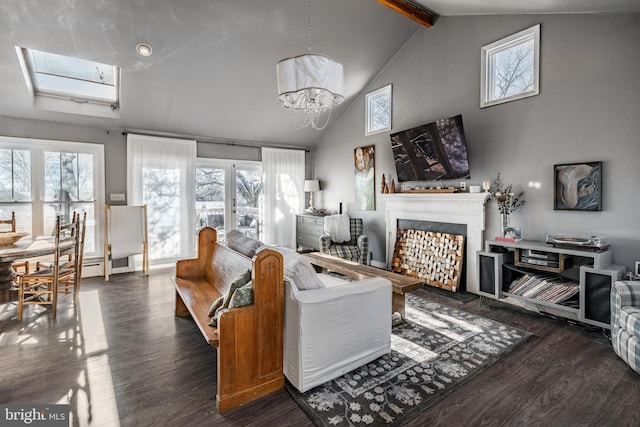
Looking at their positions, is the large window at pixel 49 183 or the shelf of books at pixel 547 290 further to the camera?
the large window at pixel 49 183

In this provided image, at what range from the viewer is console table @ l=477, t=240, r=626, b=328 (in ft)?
8.82

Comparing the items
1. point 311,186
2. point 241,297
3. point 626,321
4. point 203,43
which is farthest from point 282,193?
point 626,321

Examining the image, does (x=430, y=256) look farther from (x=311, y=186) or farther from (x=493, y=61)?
(x=311, y=186)

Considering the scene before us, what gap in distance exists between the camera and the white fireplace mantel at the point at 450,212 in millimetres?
3881

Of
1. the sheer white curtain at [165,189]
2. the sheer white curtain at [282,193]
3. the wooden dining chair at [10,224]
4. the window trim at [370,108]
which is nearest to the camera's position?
the wooden dining chair at [10,224]

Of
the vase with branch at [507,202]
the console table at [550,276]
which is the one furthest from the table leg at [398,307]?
the vase with branch at [507,202]

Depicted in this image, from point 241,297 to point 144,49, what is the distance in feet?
11.7

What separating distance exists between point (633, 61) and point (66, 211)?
22.8 feet

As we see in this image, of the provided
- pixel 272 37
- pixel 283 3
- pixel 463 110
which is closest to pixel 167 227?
pixel 272 37

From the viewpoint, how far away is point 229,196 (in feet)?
20.1

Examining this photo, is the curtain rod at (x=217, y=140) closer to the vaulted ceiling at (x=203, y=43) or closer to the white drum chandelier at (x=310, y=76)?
the vaulted ceiling at (x=203, y=43)

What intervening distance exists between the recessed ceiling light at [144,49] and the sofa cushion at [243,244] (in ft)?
8.59

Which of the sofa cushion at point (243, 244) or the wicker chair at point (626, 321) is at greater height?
the sofa cushion at point (243, 244)

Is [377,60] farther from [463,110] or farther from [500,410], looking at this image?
[500,410]
